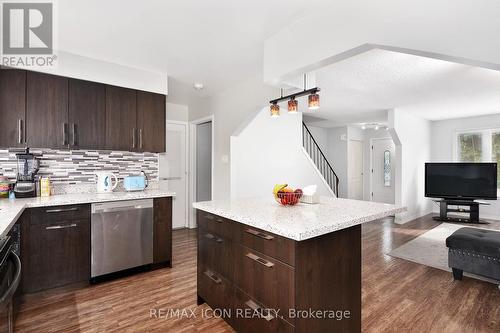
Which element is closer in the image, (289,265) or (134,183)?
(289,265)

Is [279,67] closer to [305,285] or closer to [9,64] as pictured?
[305,285]

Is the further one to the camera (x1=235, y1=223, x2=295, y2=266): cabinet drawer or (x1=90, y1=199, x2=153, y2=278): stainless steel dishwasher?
(x1=90, y1=199, x2=153, y2=278): stainless steel dishwasher

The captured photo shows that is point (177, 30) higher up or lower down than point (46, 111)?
higher up

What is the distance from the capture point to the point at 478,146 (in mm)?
6102

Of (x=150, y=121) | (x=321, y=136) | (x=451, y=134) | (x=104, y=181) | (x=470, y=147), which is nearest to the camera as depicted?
(x=104, y=181)

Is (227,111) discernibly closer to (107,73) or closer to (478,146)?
(107,73)

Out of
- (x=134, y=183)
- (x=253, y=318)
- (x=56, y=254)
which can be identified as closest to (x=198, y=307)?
(x=253, y=318)

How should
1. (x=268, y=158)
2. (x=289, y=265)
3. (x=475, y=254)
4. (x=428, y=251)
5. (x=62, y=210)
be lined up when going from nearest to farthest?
(x=289, y=265), (x=62, y=210), (x=475, y=254), (x=428, y=251), (x=268, y=158)

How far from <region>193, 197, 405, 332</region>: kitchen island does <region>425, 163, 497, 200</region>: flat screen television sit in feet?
17.0

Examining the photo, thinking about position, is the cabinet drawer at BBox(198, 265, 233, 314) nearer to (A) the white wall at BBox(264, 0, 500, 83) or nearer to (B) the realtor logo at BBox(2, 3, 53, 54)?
(A) the white wall at BBox(264, 0, 500, 83)

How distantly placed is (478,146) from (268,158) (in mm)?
5227

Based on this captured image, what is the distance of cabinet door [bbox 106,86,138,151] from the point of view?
10.2ft

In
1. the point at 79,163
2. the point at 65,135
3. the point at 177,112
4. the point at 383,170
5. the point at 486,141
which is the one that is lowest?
the point at 383,170

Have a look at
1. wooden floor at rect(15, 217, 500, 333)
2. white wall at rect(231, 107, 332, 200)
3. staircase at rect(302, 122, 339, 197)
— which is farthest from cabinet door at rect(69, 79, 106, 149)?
staircase at rect(302, 122, 339, 197)
